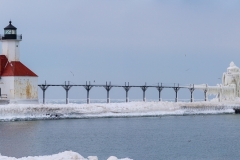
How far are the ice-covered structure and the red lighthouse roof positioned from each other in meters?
30.8

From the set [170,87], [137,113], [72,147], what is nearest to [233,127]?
[137,113]

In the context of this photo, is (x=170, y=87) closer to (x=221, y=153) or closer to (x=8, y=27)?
(x=8, y=27)

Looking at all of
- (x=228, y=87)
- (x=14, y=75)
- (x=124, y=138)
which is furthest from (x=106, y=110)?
(x=228, y=87)

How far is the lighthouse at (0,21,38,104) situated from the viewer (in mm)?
64688

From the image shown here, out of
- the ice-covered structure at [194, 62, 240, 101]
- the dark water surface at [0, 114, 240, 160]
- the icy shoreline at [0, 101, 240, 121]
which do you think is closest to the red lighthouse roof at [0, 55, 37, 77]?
the icy shoreline at [0, 101, 240, 121]

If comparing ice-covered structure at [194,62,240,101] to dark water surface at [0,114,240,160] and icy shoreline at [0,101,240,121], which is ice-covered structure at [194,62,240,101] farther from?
dark water surface at [0,114,240,160]

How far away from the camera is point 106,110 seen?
6988 cm

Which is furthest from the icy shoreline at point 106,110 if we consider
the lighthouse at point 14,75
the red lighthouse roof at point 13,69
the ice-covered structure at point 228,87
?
the ice-covered structure at point 228,87

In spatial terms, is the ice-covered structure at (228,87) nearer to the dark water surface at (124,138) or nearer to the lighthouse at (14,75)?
the dark water surface at (124,138)

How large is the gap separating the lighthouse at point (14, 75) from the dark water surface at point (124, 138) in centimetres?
535

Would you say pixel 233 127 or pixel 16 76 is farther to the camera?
pixel 16 76

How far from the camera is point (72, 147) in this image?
41.1 m

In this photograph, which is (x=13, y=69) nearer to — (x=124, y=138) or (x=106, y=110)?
(x=106, y=110)

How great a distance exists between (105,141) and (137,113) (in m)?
27.9
